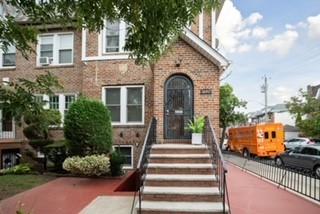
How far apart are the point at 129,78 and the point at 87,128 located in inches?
147

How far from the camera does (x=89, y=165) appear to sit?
12.1 m

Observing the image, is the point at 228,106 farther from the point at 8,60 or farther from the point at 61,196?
the point at 61,196

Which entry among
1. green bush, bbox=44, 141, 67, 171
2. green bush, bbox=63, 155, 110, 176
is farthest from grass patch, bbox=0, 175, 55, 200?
green bush, bbox=63, 155, 110, 176

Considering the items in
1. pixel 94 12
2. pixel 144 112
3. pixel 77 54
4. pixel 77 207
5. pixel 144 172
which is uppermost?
pixel 77 54

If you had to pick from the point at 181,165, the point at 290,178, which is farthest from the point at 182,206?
the point at 290,178

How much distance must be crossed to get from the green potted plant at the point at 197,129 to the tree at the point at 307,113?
2323 cm

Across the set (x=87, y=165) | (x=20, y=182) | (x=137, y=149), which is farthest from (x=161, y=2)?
(x=137, y=149)

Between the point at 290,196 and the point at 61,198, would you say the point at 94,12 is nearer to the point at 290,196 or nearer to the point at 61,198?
the point at 61,198

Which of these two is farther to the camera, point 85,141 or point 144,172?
point 85,141

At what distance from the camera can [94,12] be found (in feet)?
19.4

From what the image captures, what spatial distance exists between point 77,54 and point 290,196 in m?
11.7

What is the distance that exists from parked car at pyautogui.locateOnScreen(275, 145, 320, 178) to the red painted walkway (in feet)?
35.1

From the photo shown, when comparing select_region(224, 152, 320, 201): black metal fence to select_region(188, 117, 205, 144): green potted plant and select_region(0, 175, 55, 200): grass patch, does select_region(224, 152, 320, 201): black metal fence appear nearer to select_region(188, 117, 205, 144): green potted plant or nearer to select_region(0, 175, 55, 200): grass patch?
select_region(188, 117, 205, 144): green potted plant

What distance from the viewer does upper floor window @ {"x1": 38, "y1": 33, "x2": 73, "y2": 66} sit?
55.6 feet
